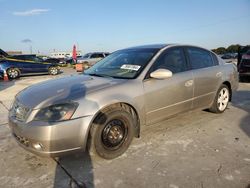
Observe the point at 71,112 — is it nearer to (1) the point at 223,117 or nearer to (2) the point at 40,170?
(2) the point at 40,170

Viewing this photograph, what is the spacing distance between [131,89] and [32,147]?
1477 millimetres

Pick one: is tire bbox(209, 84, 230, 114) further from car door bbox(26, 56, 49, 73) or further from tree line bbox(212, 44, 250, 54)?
tree line bbox(212, 44, 250, 54)

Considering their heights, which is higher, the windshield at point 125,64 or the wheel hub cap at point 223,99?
the windshield at point 125,64

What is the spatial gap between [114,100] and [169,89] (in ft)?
3.60

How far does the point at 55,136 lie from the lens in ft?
9.57

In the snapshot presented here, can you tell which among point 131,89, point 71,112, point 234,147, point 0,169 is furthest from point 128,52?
point 0,169

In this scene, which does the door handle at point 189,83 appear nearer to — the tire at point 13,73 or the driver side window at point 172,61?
the driver side window at point 172,61

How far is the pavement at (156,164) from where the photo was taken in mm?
2871

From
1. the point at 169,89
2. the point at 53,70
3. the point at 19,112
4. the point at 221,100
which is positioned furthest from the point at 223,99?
the point at 53,70

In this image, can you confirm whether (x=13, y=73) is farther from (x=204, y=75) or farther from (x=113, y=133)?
(x=113, y=133)

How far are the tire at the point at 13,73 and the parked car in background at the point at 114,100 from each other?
Answer: 11.7 meters

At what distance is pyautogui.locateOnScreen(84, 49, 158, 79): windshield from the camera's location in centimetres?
391

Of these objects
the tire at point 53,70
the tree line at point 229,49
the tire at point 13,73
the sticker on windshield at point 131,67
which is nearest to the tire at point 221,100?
the sticker on windshield at point 131,67

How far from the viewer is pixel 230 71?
17.7ft
